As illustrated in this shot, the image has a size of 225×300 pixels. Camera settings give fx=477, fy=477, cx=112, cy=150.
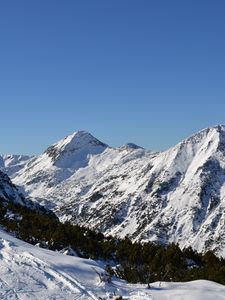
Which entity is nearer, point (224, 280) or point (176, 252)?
point (224, 280)

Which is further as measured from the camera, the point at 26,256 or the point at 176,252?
the point at 176,252

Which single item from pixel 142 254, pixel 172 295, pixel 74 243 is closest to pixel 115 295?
pixel 172 295

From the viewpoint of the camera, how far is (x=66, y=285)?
56.6 ft

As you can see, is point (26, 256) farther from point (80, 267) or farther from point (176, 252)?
point (176, 252)

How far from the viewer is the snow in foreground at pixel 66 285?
16344 millimetres

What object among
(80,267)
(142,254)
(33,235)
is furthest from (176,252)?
(80,267)

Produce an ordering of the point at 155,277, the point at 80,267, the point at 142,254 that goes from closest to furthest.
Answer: the point at 80,267 < the point at 155,277 < the point at 142,254

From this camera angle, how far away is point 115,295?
53.9ft

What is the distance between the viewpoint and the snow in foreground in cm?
1634

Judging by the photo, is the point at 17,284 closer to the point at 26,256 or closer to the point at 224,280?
the point at 26,256

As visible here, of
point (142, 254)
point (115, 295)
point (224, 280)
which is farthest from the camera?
point (142, 254)

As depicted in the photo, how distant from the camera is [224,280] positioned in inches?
958

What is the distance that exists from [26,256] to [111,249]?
15033mm

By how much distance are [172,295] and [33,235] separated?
1860cm
